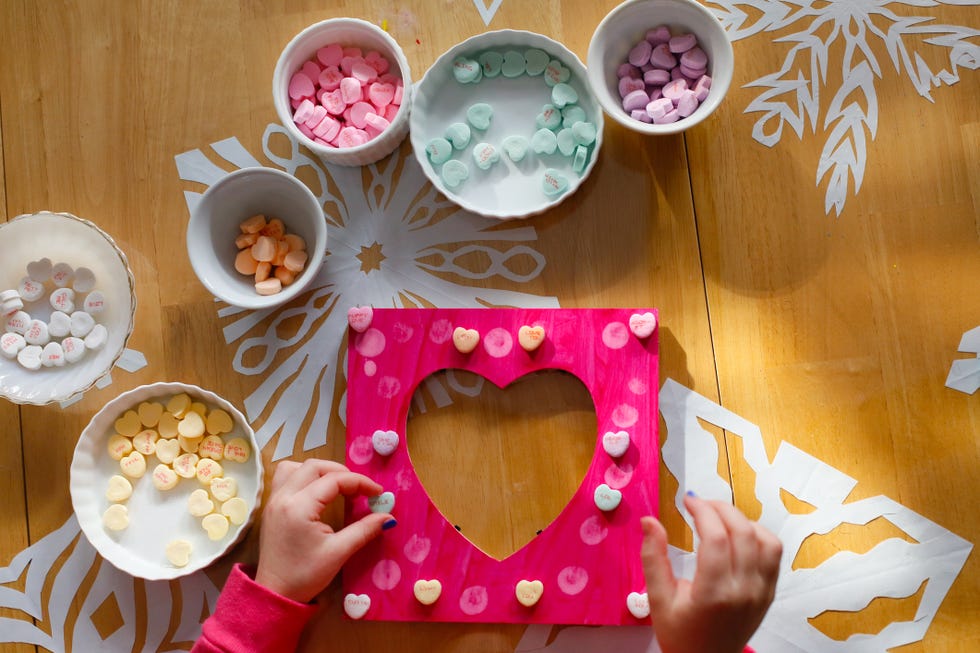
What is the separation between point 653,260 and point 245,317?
460mm

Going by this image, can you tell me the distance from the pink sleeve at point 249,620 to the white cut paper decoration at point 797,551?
0.81 ft

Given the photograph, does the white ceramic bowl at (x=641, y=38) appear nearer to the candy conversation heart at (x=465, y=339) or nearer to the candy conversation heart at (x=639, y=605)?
the candy conversation heart at (x=465, y=339)

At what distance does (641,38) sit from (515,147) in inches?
7.2

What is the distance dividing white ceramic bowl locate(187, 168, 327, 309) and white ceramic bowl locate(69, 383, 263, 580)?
0.12 m

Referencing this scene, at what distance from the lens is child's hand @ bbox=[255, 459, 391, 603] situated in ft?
2.94

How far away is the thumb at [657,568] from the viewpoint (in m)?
0.80

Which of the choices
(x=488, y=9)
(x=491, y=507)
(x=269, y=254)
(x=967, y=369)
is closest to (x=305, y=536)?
(x=491, y=507)

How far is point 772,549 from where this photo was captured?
2.52 feet

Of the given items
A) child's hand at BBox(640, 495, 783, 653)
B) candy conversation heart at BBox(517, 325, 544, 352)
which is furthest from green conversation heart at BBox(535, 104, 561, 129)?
child's hand at BBox(640, 495, 783, 653)

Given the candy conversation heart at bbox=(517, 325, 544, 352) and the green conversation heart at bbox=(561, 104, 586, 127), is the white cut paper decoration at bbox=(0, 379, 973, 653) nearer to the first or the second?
the candy conversation heart at bbox=(517, 325, 544, 352)

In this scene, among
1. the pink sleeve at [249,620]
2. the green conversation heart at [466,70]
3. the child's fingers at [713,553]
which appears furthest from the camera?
the green conversation heart at [466,70]

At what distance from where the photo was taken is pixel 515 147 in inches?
38.4

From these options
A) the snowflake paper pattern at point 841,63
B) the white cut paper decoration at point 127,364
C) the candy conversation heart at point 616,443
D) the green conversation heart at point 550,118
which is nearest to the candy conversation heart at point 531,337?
the candy conversation heart at point 616,443

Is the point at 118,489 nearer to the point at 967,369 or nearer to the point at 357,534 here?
the point at 357,534
